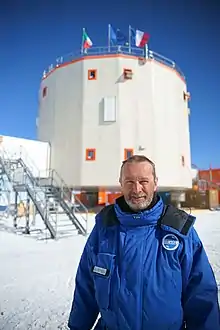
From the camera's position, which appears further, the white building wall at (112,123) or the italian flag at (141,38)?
the italian flag at (141,38)

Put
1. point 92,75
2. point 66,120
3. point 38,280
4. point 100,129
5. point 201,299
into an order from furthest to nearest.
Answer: point 66,120
point 92,75
point 100,129
point 38,280
point 201,299

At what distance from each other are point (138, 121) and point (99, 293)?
54.1 ft

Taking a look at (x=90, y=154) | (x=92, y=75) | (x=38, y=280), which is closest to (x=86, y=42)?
(x=92, y=75)

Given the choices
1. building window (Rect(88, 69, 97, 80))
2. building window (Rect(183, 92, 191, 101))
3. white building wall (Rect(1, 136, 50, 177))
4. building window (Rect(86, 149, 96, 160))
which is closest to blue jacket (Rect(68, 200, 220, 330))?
white building wall (Rect(1, 136, 50, 177))

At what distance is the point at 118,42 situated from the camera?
62.2ft

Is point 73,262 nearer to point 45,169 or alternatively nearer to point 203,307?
point 203,307

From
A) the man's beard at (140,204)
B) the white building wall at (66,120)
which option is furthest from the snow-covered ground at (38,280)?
the white building wall at (66,120)

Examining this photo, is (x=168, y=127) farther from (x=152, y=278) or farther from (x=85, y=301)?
(x=152, y=278)

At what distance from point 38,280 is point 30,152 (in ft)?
46.0

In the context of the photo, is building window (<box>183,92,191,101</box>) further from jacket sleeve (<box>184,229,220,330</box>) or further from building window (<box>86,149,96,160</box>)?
jacket sleeve (<box>184,229,220,330</box>)

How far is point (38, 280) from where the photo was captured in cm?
426

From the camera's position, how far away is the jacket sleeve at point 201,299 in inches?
52.1

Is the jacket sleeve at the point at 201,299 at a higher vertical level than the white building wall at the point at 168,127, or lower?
lower

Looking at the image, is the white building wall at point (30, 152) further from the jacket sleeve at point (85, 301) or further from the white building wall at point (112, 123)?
the jacket sleeve at point (85, 301)
